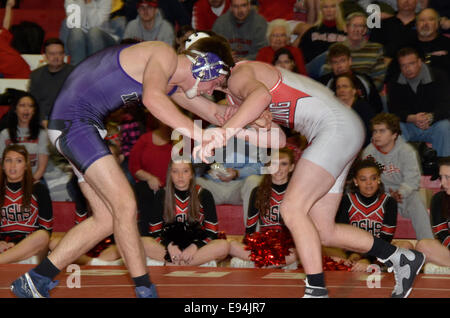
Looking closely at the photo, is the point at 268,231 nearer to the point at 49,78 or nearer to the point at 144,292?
the point at 144,292

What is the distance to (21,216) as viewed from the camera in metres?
6.55

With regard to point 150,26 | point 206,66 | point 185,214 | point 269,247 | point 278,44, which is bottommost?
point 269,247

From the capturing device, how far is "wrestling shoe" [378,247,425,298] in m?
4.42

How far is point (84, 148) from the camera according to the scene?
13.3ft

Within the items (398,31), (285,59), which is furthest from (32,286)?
(398,31)

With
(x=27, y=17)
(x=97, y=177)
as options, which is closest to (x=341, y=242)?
(x=97, y=177)

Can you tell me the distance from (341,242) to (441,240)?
200 cm

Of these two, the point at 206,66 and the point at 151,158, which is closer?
the point at 206,66

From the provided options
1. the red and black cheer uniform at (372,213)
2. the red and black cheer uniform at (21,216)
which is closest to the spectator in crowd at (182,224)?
the red and black cheer uniform at (21,216)

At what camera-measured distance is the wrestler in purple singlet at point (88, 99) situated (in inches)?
162

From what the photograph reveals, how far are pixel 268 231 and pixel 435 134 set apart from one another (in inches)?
90.9

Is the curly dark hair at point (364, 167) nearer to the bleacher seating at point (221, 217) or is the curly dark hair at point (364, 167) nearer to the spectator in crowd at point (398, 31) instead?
the bleacher seating at point (221, 217)

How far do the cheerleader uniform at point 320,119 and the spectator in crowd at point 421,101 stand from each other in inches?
124

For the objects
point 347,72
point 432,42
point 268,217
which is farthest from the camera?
point 432,42
